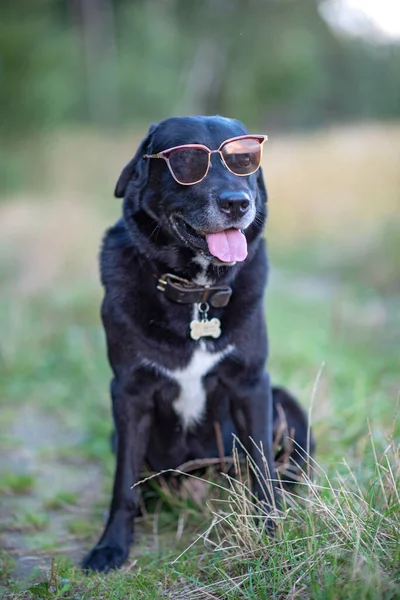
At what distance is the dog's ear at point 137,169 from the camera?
2.56 m

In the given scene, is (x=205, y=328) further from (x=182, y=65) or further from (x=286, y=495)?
(x=182, y=65)

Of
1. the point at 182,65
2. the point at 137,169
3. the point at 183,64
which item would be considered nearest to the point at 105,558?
the point at 137,169

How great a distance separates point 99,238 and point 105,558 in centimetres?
577

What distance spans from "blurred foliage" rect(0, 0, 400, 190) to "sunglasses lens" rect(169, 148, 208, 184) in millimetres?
9220

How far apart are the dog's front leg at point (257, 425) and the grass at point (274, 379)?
0.11 meters

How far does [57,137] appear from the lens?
460 inches

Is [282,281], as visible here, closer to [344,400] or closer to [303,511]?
[344,400]

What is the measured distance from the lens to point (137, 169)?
8.48 ft

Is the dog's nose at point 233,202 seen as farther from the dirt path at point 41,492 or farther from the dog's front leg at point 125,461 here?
the dirt path at point 41,492

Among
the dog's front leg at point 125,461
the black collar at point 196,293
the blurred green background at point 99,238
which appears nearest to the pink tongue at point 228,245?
the black collar at point 196,293

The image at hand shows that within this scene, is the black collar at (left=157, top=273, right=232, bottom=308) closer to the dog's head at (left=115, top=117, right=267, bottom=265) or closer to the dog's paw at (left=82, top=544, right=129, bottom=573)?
the dog's head at (left=115, top=117, right=267, bottom=265)

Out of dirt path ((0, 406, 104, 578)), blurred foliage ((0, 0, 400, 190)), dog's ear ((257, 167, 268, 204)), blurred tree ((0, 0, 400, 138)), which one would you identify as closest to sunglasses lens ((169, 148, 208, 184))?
dog's ear ((257, 167, 268, 204))

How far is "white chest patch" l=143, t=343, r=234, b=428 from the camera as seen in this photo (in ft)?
7.94

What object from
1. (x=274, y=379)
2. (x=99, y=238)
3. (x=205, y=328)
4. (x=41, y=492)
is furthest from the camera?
(x=99, y=238)
